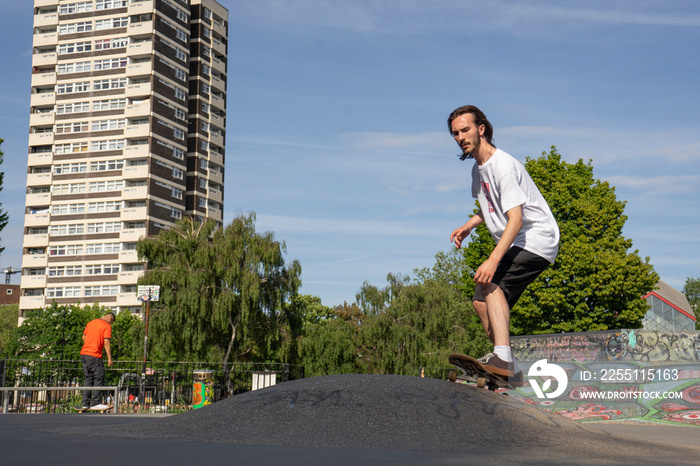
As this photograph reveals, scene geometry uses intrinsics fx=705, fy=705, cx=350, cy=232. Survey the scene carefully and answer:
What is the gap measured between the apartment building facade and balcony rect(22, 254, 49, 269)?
0.11 m

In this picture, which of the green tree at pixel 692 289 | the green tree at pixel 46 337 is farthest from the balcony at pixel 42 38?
the green tree at pixel 692 289

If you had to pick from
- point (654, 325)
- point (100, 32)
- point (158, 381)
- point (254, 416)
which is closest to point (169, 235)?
point (158, 381)

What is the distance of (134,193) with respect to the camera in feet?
247

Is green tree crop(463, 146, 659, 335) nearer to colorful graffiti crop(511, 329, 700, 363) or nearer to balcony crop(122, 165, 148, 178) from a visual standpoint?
colorful graffiti crop(511, 329, 700, 363)

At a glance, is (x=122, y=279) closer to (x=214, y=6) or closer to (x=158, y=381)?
(x=214, y=6)

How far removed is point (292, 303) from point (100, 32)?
174 ft

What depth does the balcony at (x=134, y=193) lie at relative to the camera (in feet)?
246

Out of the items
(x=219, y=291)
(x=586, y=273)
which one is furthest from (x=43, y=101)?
(x=586, y=273)

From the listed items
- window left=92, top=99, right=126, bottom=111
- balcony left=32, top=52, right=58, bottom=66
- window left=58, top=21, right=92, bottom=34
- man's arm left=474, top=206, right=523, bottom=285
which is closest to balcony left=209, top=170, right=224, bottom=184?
window left=92, top=99, right=126, bottom=111

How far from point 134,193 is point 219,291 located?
138ft

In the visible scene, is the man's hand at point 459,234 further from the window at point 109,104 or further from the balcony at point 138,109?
the window at point 109,104

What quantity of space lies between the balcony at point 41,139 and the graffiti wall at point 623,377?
7237 cm

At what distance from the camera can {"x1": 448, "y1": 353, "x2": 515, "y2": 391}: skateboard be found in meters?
5.44

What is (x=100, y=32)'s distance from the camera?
258ft
